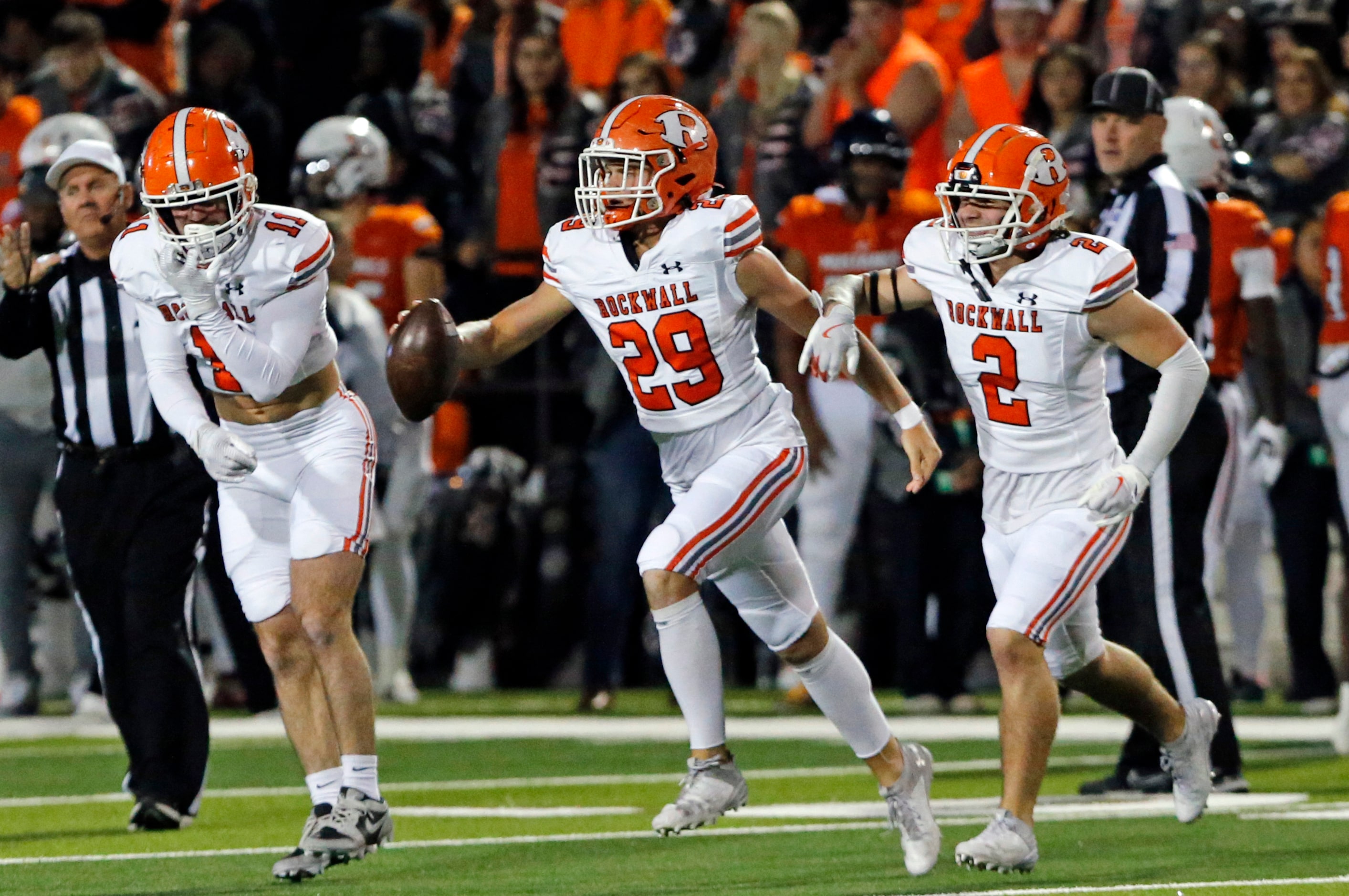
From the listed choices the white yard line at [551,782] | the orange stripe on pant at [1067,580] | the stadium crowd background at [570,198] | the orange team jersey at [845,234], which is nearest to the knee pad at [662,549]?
the orange stripe on pant at [1067,580]

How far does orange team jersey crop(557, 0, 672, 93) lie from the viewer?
38.6 ft

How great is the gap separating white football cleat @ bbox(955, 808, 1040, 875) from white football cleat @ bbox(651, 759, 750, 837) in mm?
530

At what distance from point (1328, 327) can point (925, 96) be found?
2736mm

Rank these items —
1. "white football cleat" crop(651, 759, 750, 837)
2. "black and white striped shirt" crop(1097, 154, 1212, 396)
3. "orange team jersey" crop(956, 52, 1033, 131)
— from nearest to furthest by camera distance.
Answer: "white football cleat" crop(651, 759, 750, 837), "black and white striped shirt" crop(1097, 154, 1212, 396), "orange team jersey" crop(956, 52, 1033, 131)

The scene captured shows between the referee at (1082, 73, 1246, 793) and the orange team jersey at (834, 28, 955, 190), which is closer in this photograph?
the referee at (1082, 73, 1246, 793)

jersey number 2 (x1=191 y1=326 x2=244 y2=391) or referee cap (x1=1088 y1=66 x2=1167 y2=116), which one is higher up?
referee cap (x1=1088 y1=66 x2=1167 y2=116)

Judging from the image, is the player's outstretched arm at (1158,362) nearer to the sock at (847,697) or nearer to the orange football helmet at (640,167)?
the sock at (847,697)

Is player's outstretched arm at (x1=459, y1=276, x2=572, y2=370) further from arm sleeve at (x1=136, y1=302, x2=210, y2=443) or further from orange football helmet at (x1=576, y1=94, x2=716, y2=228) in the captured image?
arm sleeve at (x1=136, y1=302, x2=210, y2=443)

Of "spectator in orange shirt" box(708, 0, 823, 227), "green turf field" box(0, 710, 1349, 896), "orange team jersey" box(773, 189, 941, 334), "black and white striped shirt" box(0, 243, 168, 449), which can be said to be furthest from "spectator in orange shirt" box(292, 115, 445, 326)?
"black and white striped shirt" box(0, 243, 168, 449)

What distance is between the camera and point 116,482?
258 inches

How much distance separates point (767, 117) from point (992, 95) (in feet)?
3.26

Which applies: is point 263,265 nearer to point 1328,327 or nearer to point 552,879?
point 552,879

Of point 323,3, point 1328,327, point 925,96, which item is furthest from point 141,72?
point 1328,327

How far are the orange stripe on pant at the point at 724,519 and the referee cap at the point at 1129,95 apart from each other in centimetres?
179
